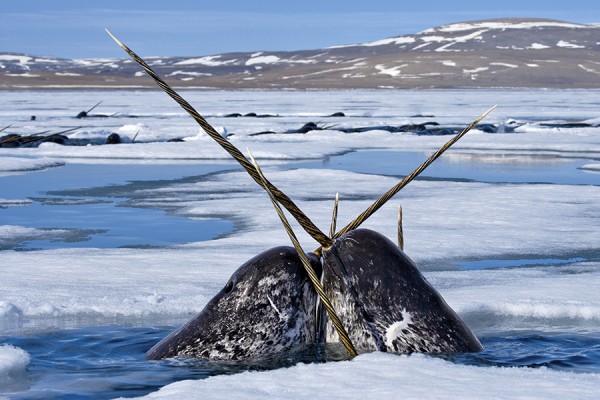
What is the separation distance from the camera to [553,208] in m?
10.6

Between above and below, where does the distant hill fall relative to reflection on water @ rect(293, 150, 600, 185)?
above

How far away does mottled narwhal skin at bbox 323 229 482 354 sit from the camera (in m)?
4.20

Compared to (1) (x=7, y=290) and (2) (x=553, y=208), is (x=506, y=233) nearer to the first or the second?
(2) (x=553, y=208)

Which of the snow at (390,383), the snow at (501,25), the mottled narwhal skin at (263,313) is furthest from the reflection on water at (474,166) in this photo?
the snow at (501,25)

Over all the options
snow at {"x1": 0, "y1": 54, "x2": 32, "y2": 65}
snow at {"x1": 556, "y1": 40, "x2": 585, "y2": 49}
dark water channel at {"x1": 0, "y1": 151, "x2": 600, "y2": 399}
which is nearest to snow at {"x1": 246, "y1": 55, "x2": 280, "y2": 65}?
snow at {"x1": 0, "y1": 54, "x2": 32, "y2": 65}

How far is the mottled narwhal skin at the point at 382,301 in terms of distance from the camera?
13.8 feet

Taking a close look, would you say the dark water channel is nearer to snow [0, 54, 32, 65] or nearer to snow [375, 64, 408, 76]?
snow [375, 64, 408, 76]

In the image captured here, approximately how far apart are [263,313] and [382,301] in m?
0.48

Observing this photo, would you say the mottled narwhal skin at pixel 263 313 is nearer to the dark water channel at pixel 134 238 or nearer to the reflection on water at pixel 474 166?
the dark water channel at pixel 134 238

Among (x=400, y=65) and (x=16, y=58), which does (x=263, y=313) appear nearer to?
(x=400, y=65)

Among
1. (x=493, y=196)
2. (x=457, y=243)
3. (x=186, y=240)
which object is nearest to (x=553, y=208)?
(x=493, y=196)

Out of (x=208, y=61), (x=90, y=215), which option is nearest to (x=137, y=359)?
(x=90, y=215)

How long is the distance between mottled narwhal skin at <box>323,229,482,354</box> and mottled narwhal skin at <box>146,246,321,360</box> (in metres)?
0.12

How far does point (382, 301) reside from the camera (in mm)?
4195
